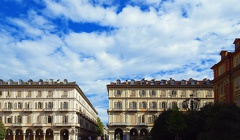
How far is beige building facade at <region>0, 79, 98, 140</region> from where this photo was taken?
95312mm

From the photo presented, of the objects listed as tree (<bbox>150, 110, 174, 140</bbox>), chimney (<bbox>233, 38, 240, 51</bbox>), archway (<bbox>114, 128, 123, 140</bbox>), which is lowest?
archway (<bbox>114, 128, 123, 140</bbox>)

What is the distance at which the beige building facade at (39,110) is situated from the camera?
9531cm

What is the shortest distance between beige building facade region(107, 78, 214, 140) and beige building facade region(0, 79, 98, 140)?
11.6m

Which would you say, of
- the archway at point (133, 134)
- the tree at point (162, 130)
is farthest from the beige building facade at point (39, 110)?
the tree at point (162, 130)

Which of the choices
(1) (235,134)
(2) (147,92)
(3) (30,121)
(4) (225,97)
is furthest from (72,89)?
(1) (235,134)

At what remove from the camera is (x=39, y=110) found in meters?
95.9

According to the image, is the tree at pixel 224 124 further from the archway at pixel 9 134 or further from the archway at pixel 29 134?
the archway at pixel 9 134

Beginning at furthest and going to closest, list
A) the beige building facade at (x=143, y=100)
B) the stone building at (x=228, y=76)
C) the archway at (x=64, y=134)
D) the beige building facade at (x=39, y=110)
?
the archway at (x=64, y=134), the beige building facade at (x=143, y=100), the beige building facade at (x=39, y=110), the stone building at (x=228, y=76)

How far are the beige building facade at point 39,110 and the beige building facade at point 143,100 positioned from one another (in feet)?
38.1

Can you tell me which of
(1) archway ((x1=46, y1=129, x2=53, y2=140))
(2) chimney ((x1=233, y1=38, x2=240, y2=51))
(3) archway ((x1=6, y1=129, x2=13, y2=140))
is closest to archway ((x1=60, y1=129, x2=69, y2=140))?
(1) archway ((x1=46, y1=129, x2=53, y2=140))

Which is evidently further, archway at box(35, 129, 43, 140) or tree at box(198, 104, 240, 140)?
archway at box(35, 129, 43, 140)

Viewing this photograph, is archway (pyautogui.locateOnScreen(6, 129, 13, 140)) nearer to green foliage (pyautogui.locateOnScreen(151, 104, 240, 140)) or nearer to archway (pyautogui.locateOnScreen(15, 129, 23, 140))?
archway (pyautogui.locateOnScreen(15, 129, 23, 140))

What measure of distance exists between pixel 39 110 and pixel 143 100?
94.8ft

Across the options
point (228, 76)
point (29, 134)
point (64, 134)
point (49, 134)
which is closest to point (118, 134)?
point (64, 134)
